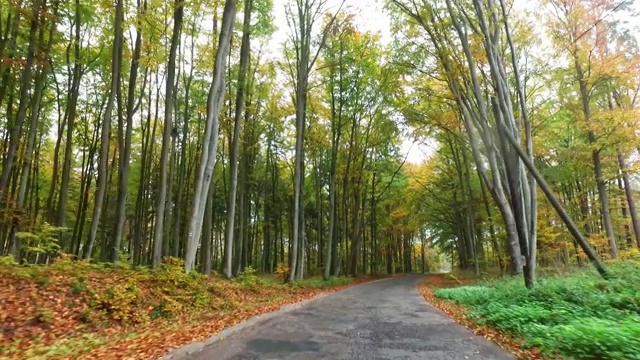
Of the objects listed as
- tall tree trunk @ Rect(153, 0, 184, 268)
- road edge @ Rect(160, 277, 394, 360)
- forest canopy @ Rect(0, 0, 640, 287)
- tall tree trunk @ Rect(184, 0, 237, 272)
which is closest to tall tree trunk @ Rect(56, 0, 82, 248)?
forest canopy @ Rect(0, 0, 640, 287)

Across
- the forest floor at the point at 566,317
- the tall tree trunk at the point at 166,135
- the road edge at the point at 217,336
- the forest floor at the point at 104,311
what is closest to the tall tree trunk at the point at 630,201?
the forest floor at the point at 566,317

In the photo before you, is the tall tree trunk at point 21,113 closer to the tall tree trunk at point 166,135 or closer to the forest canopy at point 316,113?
the forest canopy at point 316,113

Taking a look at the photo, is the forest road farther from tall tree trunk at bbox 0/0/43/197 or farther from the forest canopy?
tall tree trunk at bbox 0/0/43/197

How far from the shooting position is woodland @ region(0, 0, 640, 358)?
35.4 feet

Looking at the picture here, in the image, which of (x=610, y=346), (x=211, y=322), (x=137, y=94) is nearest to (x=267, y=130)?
(x=137, y=94)

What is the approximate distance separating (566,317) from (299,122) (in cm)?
1355

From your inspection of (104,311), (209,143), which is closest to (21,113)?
(209,143)

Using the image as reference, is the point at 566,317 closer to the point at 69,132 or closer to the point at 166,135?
the point at 166,135

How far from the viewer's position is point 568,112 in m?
19.5

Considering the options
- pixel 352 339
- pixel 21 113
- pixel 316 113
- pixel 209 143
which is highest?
pixel 316 113

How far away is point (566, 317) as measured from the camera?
6.34m

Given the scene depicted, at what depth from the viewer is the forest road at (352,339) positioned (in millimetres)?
5441

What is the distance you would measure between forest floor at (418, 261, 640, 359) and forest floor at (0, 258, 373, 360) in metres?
5.13

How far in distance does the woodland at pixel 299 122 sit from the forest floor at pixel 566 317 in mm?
174
